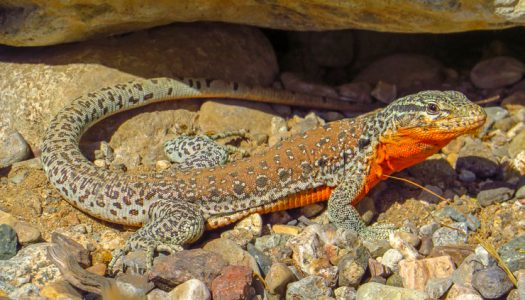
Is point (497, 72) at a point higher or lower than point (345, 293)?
higher

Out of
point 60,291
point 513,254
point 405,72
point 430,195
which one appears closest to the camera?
point 60,291

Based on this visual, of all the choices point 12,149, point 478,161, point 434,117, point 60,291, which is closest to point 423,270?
point 434,117

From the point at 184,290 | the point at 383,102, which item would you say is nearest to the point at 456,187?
the point at 383,102

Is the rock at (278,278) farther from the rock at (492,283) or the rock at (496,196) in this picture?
the rock at (496,196)

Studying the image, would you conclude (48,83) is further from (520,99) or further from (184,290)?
(520,99)

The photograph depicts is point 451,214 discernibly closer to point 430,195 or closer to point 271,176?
point 430,195

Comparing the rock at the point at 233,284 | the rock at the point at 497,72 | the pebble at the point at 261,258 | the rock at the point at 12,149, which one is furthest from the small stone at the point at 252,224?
the rock at the point at 497,72
